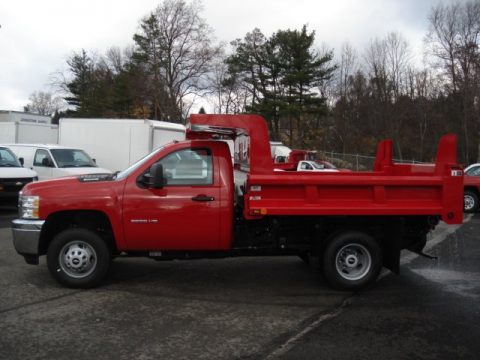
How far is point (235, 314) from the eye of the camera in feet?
17.7

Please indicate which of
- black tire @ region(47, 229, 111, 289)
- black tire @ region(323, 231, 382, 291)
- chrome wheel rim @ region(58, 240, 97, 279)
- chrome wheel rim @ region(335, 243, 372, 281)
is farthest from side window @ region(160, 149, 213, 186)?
chrome wheel rim @ region(335, 243, 372, 281)

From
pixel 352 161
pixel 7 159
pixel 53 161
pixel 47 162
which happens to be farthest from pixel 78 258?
pixel 352 161

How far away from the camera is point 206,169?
629cm

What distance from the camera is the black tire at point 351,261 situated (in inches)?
248

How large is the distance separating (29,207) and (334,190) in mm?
3781

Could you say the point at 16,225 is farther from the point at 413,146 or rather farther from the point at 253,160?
the point at 413,146

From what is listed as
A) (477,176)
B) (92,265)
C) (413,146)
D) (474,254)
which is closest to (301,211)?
(92,265)

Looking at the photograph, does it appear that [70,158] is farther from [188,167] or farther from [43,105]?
[43,105]

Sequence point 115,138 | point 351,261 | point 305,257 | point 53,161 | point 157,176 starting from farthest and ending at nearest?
point 115,138 < point 53,161 < point 305,257 < point 351,261 < point 157,176

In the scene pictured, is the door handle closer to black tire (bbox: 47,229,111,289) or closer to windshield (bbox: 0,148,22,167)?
black tire (bbox: 47,229,111,289)

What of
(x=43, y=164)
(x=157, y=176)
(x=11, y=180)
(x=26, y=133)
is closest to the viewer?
(x=157, y=176)

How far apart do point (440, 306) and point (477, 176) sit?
11706mm

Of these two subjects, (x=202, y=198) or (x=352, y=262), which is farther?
(x=352, y=262)

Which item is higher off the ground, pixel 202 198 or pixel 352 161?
pixel 352 161
